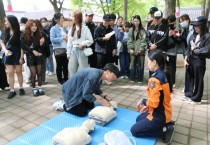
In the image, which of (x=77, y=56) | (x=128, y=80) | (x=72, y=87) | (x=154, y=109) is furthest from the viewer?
(x=128, y=80)

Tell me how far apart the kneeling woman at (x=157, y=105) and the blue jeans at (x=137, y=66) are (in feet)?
10.1

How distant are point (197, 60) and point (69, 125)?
3098 millimetres

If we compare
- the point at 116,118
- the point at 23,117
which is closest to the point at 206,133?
the point at 116,118

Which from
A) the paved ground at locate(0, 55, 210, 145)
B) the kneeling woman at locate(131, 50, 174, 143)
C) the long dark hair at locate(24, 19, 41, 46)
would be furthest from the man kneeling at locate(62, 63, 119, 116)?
the long dark hair at locate(24, 19, 41, 46)

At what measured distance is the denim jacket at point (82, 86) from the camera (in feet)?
11.7

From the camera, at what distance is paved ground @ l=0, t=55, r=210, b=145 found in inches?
136

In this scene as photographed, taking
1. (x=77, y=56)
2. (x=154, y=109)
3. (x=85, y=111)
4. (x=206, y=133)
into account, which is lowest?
(x=206, y=133)

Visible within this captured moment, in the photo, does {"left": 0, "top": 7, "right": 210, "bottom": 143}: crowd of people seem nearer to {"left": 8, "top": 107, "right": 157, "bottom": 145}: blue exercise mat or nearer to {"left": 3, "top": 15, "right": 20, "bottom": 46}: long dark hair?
{"left": 3, "top": 15, "right": 20, "bottom": 46}: long dark hair

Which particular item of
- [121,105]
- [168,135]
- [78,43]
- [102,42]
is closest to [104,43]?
[102,42]

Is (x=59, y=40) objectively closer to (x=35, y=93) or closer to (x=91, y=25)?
(x=91, y=25)

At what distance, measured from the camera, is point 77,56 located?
17.7 feet

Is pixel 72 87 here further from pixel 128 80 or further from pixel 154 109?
pixel 128 80

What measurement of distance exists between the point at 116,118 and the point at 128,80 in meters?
2.97

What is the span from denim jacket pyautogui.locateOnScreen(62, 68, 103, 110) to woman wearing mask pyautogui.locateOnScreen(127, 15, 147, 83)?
8.87 feet
